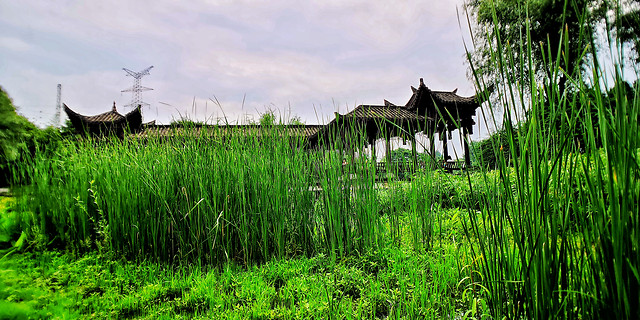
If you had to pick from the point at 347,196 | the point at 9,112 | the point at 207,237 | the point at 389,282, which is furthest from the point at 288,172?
the point at 9,112

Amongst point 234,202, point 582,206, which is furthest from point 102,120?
point 582,206

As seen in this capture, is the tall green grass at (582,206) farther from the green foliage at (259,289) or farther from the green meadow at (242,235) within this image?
the green foliage at (259,289)

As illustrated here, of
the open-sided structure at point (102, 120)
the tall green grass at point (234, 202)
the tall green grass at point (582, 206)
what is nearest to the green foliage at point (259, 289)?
the tall green grass at point (234, 202)

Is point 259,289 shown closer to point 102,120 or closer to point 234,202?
point 234,202

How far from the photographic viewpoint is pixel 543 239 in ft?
2.96

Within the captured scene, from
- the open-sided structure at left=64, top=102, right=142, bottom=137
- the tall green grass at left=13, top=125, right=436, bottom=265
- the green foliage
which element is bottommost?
the green foliage

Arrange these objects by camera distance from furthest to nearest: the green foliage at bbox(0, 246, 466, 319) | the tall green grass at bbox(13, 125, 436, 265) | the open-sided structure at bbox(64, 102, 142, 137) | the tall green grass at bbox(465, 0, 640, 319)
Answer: the open-sided structure at bbox(64, 102, 142, 137) → the tall green grass at bbox(13, 125, 436, 265) → the green foliage at bbox(0, 246, 466, 319) → the tall green grass at bbox(465, 0, 640, 319)

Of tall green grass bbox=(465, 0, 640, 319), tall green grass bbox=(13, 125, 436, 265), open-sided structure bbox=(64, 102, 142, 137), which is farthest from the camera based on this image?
open-sided structure bbox=(64, 102, 142, 137)

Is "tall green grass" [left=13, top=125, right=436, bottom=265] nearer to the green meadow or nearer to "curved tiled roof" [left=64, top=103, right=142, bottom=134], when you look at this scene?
the green meadow

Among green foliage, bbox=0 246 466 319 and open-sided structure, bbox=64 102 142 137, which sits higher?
open-sided structure, bbox=64 102 142 137

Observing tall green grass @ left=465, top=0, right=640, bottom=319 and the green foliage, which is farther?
the green foliage

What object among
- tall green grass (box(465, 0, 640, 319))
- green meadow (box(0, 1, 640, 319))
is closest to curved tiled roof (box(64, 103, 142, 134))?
green meadow (box(0, 1, 640, 319))

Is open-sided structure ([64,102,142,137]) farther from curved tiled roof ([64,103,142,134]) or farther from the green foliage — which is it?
the green foliage

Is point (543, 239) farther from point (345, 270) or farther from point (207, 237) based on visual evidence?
point (207, 237)
